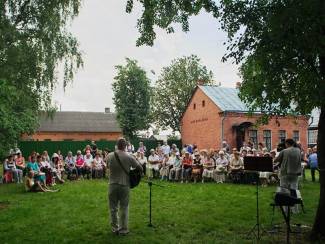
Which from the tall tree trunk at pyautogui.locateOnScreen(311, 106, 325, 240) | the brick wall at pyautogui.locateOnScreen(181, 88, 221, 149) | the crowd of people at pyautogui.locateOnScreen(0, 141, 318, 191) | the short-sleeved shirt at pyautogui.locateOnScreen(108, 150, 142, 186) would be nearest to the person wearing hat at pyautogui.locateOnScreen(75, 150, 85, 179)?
the crowd of people at pyautogui.locateOnScreen(0, 141, 318, 191)

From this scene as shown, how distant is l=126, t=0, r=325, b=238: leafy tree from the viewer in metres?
6.74

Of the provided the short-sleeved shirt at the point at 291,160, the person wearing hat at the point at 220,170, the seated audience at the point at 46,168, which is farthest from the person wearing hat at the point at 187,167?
the short-sleeved shirt at the point at 291,160

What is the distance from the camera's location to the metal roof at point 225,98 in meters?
34.8

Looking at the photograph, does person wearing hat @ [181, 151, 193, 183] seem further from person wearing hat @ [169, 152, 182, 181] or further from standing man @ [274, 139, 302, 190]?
standing man @ [274, 139, 302, 190]

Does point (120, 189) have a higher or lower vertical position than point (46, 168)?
higher

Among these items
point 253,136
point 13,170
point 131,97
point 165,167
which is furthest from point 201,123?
point 13,170

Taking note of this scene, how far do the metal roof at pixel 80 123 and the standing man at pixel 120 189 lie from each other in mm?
45398

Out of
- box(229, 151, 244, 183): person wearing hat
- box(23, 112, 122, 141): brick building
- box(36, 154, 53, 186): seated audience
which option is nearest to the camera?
box(36, 154, 53, 186): seated audience

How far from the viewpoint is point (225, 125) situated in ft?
111

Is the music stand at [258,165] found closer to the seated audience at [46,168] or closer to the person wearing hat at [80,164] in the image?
the seated audience at [46,168]

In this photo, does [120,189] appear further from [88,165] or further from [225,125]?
[225,125]

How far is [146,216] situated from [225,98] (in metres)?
27.7

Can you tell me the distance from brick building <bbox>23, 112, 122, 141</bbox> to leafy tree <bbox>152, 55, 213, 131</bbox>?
7430mm

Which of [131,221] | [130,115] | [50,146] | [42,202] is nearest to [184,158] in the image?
[42,202]
